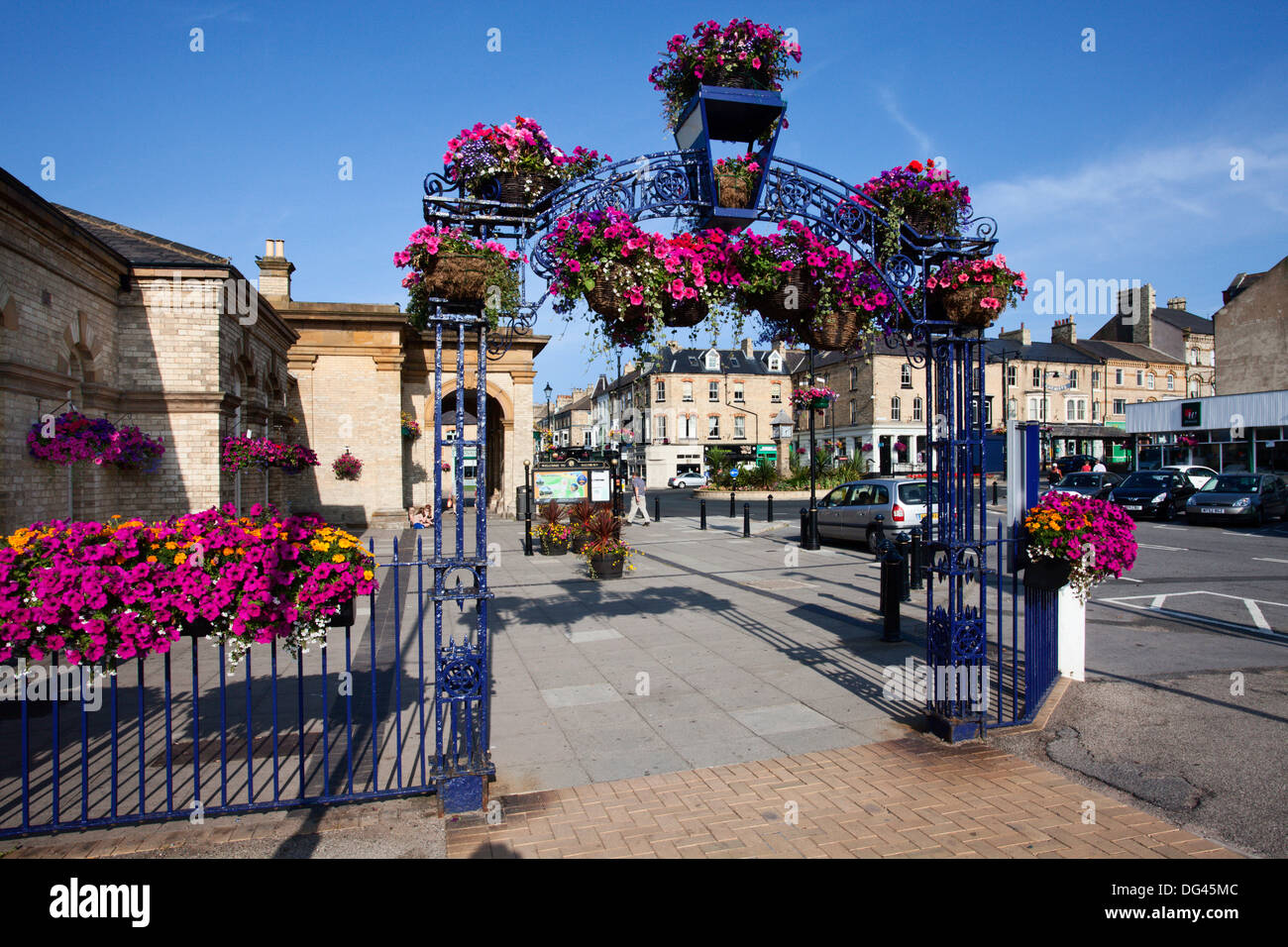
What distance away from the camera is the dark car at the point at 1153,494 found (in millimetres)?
22141

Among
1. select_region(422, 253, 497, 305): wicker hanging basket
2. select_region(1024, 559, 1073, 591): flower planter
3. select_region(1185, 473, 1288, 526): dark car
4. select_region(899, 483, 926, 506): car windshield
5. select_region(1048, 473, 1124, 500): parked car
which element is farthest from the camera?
select_region(1048, 473, 1124, 500): parked car

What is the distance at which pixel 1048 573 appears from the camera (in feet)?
18.7

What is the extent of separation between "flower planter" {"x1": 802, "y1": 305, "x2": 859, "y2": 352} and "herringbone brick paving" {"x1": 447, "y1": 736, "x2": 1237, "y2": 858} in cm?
296

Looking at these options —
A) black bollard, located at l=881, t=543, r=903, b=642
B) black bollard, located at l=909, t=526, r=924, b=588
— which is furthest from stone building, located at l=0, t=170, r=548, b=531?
black bollard, located at l=909, t=526, r=924, b=588

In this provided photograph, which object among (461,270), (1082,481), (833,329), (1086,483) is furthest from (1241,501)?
(461,270)

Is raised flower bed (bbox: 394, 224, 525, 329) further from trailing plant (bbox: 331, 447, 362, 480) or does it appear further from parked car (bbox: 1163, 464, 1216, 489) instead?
parked car (bbox: 1163, 464, 1216, 489)

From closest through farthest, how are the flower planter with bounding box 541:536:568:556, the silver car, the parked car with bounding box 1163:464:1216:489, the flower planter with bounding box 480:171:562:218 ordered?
the flower planter with bounding box 480:171:562:218 → the silver car → the flower planter with bounding box 541:536:568:556 → the parked car with bounding box 1163:464:1216:489

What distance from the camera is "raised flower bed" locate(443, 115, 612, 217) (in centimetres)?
479

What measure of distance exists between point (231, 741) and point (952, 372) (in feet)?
20.5

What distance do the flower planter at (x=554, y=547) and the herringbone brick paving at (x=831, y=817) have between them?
11.3 m

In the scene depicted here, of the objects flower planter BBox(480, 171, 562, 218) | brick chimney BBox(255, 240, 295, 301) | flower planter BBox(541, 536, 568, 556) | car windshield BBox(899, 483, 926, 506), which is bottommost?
flower planter BBox(541, 536, 568, 556)

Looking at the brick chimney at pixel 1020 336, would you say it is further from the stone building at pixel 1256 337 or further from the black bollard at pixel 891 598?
the black bollard at pixel 891 598

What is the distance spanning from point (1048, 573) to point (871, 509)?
10.7 meters

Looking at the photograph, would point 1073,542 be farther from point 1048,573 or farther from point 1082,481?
point 1082,481
